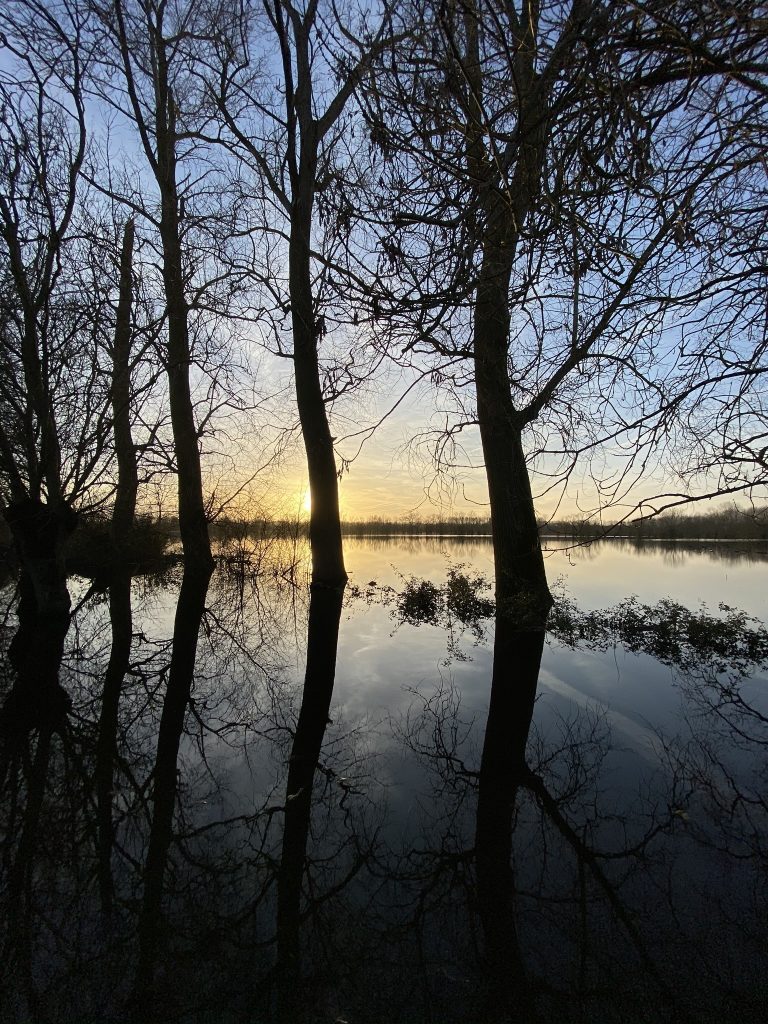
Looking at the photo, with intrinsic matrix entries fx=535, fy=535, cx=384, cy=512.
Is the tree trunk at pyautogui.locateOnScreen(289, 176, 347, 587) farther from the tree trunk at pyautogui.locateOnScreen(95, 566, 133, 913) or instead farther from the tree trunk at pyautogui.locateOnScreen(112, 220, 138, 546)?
the tree trunk at pyautogui.locateOnScreen(95, 566, 133, 913)

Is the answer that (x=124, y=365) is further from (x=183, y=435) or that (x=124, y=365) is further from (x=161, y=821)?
(x=161, y=821)

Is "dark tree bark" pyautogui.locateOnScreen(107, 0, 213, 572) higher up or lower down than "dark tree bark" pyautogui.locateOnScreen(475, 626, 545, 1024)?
higher up

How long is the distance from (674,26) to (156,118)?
14.5m

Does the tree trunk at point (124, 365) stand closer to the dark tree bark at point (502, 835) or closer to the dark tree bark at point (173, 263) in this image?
the dark tree bark at point (173, 263)

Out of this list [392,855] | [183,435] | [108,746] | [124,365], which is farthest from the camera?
[183,435]

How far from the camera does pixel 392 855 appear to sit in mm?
2342

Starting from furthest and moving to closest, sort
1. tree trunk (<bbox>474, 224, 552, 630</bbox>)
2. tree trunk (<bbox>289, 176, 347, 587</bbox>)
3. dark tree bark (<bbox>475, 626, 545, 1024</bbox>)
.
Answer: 1. tree trunk (<bbox>289, 176, 347, 587</bbox>)
2. tree trunk (<bbox>474, 224, 552, 630</bbox>)
3. dark tree bark (<bbox>475, 626, 545, 1024</bbox>)

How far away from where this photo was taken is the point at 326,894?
2.09m

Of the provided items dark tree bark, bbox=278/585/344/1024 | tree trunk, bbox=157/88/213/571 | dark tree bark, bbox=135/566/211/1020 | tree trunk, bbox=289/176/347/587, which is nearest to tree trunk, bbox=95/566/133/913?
dark tree bark, bbox=135/566/211/1020

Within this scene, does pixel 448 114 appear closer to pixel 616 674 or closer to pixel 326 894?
pixel 326 894

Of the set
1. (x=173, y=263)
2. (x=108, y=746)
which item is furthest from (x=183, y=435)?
(x=108, y=746)

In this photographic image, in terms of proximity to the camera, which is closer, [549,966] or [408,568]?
[549,966]

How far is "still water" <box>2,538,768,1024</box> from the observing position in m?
1.64

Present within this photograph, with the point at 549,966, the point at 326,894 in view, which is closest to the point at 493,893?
the point at 549,966
